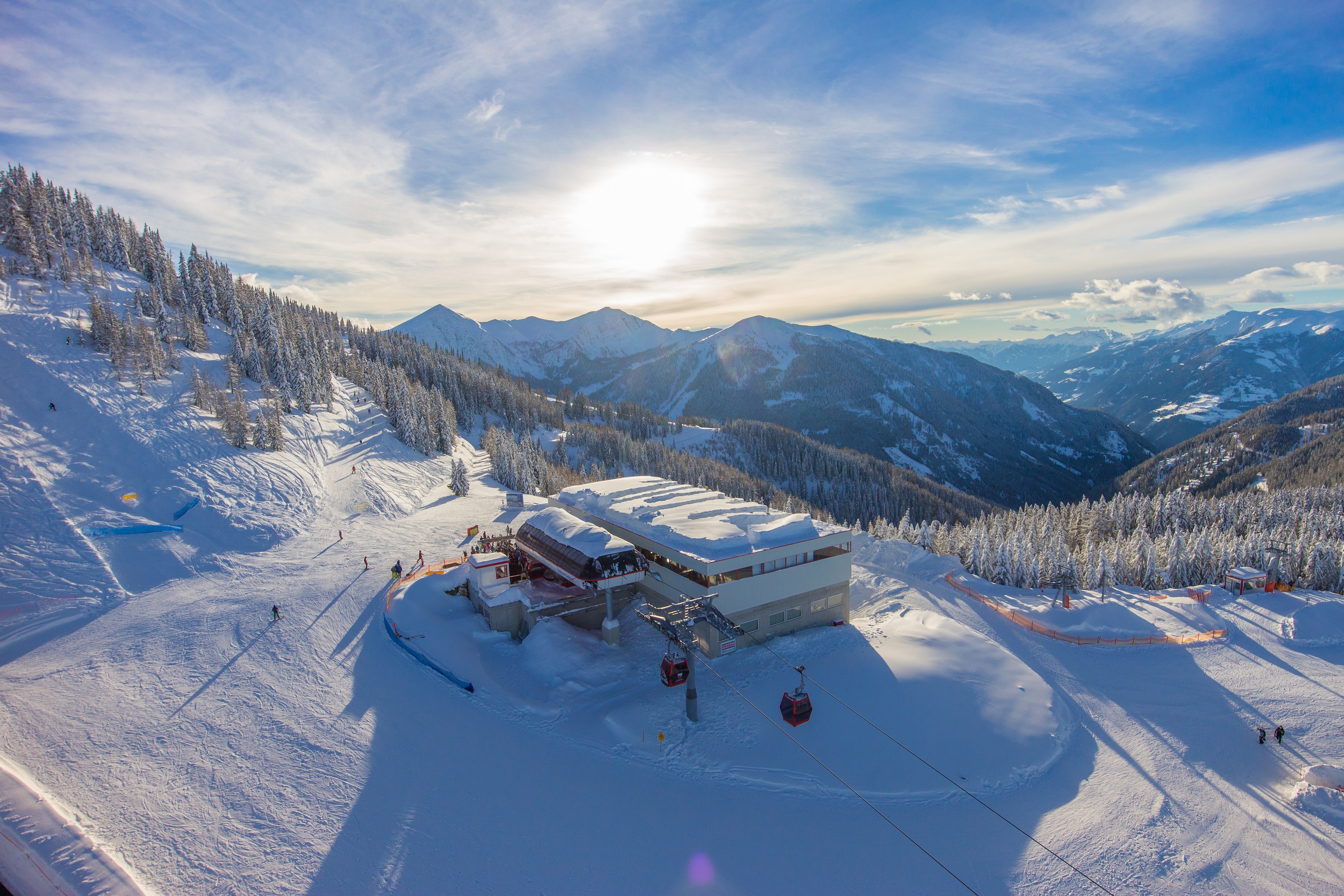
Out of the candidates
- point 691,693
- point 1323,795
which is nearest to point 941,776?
point 691,693

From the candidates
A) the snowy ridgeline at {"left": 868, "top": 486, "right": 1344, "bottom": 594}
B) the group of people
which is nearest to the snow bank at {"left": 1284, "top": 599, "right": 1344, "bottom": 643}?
the group of people

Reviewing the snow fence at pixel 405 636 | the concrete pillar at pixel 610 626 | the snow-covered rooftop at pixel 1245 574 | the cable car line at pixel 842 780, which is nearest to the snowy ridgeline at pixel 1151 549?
the snow-covered rooftop at pixel 1245 574

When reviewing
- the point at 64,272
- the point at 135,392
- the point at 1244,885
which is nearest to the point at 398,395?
the point at 135,392

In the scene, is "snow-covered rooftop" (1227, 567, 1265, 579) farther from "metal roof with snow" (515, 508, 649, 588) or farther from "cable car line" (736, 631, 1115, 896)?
"metal roof with snow" (515, 508, 649, 588)

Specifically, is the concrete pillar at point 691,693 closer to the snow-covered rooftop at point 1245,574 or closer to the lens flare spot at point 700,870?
the lens flare spot at point 700,870

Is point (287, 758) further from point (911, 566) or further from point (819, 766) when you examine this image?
point (911, 566)

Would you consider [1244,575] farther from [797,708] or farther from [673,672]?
[673,672]

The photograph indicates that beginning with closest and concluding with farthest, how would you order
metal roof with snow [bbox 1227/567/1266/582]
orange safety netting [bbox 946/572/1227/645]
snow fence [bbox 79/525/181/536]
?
snow fence [bbox 79/525/181/536] < orange safety netting [bbox 946/572/1227/645] < metal roof with snow [bbox 1227/567/1266/582]
